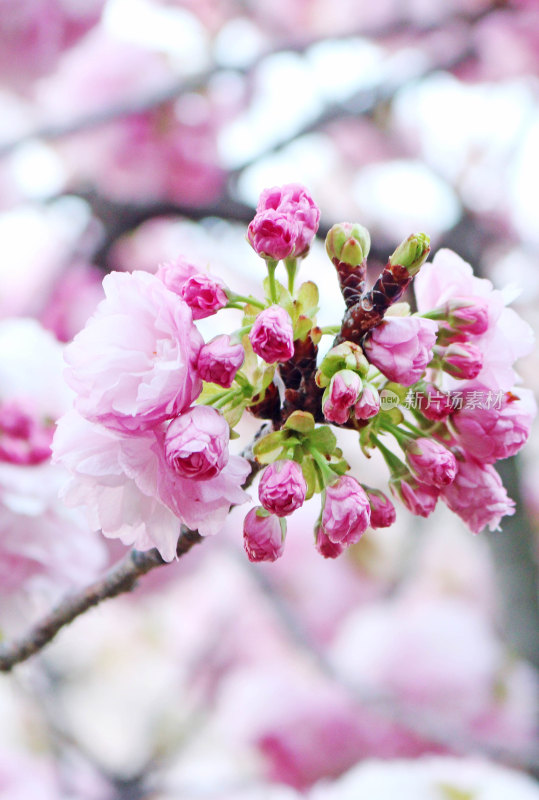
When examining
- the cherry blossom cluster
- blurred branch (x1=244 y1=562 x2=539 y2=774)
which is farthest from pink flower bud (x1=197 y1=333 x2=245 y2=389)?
blurred branch (x1=244 y1=562 x2=539 y2=774)

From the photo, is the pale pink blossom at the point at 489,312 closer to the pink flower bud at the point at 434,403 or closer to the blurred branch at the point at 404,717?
the pink flower bud at the point at 434,403

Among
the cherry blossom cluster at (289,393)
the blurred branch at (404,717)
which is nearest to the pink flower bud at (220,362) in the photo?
the cherry blossom cluster at (289,393)

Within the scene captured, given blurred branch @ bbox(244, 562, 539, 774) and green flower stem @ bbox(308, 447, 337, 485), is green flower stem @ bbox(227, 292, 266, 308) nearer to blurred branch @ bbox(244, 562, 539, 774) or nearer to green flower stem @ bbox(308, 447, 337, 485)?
green flower stem @ bbox(308, 447, 337, 485)

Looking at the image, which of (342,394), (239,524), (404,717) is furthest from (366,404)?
(239,524)

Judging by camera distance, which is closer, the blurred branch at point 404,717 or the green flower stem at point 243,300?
the green flower stem at point 243,300

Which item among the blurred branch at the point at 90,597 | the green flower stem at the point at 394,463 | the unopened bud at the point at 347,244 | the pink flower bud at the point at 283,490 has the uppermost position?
the unopened bud at the point at 347,244
